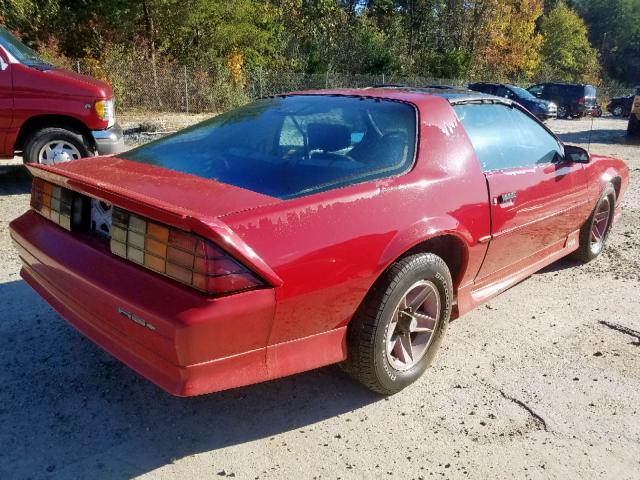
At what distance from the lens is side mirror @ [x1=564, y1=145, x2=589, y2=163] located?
13.2 ft

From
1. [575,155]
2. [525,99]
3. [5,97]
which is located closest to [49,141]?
[5,97]

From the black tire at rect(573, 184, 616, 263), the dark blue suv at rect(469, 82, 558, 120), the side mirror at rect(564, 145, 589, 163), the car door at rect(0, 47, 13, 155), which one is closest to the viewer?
the side mirror at rect(564, 145, 589, 163)

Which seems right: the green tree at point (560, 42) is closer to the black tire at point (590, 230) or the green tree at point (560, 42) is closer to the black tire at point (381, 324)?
the black tire at point (590, 230)

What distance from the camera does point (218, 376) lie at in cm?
212

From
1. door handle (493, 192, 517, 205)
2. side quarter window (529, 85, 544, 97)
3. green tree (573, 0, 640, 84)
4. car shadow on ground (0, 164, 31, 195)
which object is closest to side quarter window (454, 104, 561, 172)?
door handle (493, 192, 517, 205)

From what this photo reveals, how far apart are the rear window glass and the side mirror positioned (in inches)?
64.6

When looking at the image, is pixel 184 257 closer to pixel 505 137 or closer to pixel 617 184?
pixel 505 137

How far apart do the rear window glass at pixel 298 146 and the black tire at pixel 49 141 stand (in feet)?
11.7

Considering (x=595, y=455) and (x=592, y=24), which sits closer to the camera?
(x=595, y=455)

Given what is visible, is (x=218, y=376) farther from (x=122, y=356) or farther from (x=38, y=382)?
(x=38, y=382)

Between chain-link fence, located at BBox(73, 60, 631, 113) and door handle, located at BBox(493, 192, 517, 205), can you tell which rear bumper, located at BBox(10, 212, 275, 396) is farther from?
chain-link fence, located at BBox(73, 60, 631, 113)

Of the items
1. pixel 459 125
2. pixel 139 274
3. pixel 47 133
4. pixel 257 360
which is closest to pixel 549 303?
pixel 459 125

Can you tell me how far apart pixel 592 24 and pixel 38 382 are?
3317 inches

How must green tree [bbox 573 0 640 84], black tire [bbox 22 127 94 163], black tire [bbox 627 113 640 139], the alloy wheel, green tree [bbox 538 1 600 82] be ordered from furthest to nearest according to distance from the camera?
1. green tree [bbox 573 0 640 84]
2. green tree [bbox 538 1 600 82]
3. black tire [bbox 627 113 640 139]
4. the alloy wheel
5. black tire [bbox 22 127 94 163]
